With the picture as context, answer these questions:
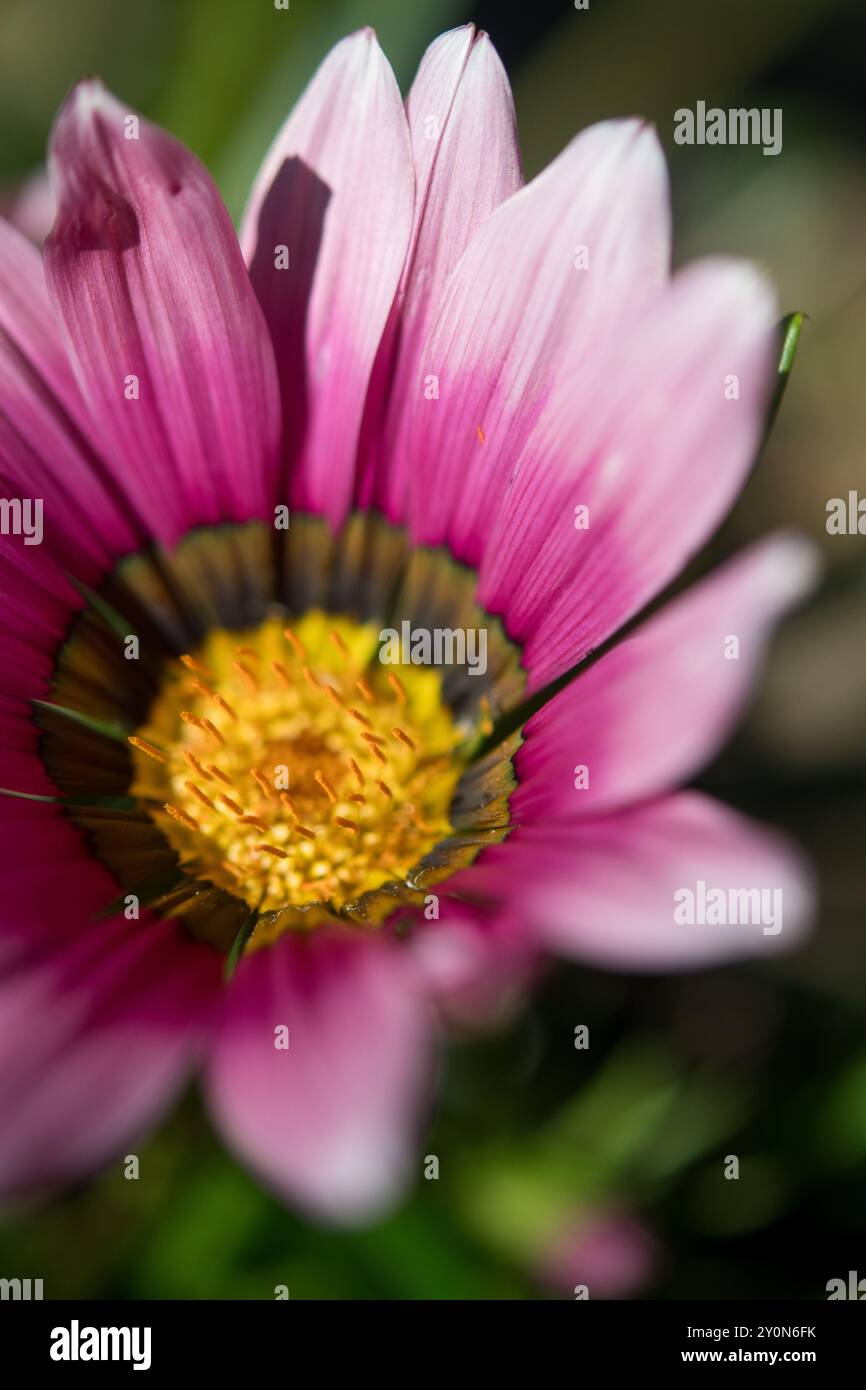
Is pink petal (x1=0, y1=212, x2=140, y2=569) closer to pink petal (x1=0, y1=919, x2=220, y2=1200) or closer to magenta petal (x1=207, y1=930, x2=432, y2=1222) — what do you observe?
pink petal (x1=0, y1=919, x2=220, y2=1200)

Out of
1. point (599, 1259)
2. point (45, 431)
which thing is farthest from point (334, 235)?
point (599, 1259)

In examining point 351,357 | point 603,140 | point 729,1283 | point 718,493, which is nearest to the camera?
point 718,493

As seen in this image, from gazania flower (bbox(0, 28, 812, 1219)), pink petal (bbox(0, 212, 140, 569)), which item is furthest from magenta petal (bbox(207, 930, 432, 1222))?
pink petal (bbox(0, 212, 140, 569))

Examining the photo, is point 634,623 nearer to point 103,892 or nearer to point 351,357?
point 351,357

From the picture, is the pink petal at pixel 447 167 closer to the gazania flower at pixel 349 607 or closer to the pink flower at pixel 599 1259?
the gazania flower at pixel 349 607

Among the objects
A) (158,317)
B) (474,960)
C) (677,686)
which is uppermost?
(158,317)

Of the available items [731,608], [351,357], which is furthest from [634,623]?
[731,608]

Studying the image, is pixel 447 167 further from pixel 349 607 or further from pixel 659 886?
pixel 659 886
